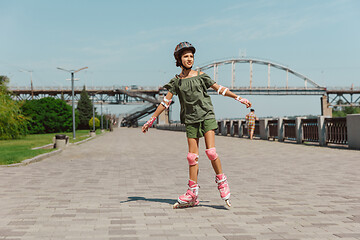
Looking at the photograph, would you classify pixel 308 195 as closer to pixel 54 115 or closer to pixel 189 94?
pixel 189 94

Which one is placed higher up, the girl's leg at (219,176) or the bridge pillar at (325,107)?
the bridge pillar at (325,107)

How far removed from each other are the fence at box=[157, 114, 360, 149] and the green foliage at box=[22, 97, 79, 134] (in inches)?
1800

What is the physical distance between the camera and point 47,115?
6606 centimetres

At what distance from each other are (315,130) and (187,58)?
1460 cm

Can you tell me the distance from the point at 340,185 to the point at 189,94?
3.58 metres

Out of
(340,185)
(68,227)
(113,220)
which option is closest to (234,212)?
(113,220)

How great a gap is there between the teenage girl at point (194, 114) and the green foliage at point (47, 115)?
62.2 meters

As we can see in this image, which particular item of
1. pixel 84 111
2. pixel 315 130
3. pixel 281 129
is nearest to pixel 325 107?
pixel 84 111

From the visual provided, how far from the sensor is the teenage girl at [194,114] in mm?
5371

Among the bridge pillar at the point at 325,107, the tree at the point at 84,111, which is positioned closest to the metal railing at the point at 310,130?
the tree at the point at 84,111

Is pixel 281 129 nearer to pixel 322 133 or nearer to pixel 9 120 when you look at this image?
pixel 322 133

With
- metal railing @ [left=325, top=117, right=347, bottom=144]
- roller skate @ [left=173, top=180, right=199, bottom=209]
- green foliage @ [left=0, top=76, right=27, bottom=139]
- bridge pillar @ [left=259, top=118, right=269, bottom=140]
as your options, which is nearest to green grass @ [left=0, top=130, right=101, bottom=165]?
green foliage @ [left=0, top=76, right=27, bottom=139]

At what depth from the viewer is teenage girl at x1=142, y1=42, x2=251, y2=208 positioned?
5.37 metres

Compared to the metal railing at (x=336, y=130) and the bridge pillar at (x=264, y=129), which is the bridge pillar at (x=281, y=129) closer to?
the bridge pillar at (x=264, y=129)
